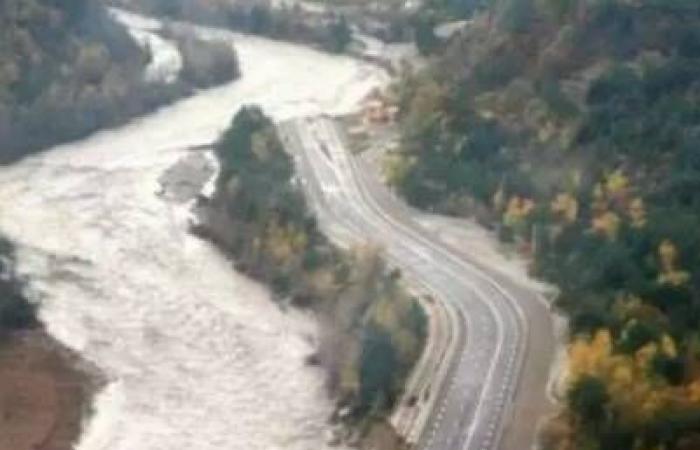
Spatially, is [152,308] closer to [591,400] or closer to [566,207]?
[566,207]

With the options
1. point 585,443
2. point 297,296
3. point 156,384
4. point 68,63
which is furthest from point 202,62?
point 585,443

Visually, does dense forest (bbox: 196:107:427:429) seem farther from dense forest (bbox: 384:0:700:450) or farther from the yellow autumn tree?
the yellow autumn tree

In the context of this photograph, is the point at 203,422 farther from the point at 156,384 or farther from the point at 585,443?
the point at 585,443

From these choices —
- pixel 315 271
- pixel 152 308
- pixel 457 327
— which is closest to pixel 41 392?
pixel 152 308

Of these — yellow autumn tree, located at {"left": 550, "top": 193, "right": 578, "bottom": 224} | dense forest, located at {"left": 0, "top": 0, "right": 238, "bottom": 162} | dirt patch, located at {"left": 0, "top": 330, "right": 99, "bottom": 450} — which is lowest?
dirt patch, located at {"left": 0, "top": 330, "right": 99, "bottom": 450}

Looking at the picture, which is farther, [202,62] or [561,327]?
[202,62]

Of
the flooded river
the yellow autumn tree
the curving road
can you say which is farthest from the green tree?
the yellow autumn tree
